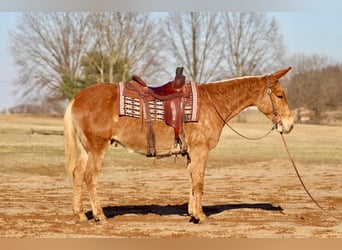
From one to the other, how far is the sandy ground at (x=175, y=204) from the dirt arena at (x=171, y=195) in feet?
0.04

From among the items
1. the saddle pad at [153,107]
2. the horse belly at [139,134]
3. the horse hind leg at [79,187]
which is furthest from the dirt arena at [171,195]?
the saddle pad at [153,107]

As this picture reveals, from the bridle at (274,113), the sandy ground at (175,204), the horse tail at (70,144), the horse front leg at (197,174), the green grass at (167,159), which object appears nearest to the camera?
the sandy ground at (175,204)

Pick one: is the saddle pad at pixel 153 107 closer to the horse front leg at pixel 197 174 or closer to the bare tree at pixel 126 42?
the horse front leg at pixel 197 174

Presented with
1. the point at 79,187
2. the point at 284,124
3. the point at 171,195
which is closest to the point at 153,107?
the point at 79,187

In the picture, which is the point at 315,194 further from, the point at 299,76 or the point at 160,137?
the point at 299,76

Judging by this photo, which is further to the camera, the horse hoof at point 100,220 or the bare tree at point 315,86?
the bare tree at point 315,86

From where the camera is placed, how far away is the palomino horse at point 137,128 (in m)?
6.78

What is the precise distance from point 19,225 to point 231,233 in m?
2.49

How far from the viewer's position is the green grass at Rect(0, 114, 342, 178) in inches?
560

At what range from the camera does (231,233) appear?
253 inches

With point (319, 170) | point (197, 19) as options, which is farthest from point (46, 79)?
point (319, 170)

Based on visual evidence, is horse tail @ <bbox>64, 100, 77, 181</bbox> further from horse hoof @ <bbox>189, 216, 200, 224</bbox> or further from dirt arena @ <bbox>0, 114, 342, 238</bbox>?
horse hoof @ <bbox>189, 216, 200, 224</bbox>

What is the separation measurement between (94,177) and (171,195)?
10.3 feet

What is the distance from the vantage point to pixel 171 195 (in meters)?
9.72
